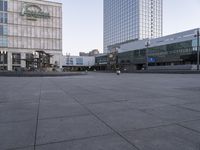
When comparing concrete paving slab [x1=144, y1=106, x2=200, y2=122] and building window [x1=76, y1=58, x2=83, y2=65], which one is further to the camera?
building window [x1=76, y1=58, x2=83, y2=65]

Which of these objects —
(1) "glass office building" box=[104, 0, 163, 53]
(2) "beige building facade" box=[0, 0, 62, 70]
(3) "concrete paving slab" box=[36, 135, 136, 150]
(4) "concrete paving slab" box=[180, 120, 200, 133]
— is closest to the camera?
(3) "concrete paving slab" box=[36, 135, 136, 150]

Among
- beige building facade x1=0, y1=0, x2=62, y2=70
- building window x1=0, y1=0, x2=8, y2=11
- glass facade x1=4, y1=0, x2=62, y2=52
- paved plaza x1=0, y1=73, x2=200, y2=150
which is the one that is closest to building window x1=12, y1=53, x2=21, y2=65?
beige building facade x1=0, y1=0, x2=62, y2=70

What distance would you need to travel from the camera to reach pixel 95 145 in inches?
126

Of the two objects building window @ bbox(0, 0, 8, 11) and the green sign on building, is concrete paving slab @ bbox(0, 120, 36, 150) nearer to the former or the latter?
the green sign on building

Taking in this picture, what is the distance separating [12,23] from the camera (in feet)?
267

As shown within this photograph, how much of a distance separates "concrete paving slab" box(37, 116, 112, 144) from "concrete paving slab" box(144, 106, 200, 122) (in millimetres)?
1734

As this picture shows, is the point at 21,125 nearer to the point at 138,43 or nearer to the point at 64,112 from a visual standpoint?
the point at 64,112

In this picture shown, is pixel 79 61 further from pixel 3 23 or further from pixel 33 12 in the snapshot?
pixel 3 23

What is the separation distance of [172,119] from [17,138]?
353 centimetres

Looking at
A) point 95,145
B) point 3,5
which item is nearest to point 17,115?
point 95,145

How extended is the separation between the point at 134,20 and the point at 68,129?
136741mm

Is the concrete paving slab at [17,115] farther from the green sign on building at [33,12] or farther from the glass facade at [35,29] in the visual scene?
the green sign on building at [33,12]

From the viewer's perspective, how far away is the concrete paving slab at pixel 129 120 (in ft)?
13.7

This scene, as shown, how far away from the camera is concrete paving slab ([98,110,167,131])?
13.7 feet
